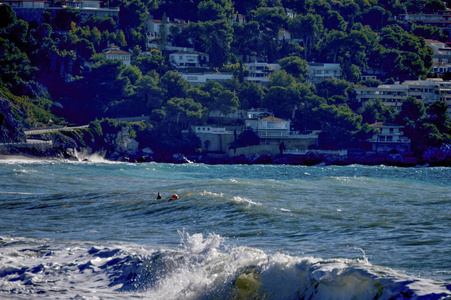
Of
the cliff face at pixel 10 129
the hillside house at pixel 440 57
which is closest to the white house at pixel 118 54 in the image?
the cliff face at pixel 10 129

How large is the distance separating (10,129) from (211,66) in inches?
1646

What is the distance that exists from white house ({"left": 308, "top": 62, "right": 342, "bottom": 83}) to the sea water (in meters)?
79.8

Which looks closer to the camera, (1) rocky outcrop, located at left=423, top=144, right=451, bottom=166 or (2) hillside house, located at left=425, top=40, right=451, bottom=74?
(1) rocky outcrop, located at left=423, top=144, right=451, bottom=166

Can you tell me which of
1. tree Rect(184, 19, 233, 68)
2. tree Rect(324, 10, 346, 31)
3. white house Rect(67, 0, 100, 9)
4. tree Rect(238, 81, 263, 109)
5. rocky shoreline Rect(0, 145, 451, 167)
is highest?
white house Rect(67, 0, 100, 9)

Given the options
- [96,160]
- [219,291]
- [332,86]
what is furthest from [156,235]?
[332,86]

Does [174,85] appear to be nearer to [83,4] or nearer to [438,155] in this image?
[83,4]

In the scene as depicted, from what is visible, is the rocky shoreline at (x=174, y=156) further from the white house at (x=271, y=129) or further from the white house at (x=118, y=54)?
the white house at (x=118, y=54)

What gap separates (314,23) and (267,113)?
25489 millimetres

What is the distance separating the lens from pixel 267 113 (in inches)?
4220

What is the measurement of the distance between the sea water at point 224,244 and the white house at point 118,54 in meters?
72.5

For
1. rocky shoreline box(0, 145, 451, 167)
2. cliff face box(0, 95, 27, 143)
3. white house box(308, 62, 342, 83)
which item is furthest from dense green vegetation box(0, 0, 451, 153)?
cliff face box(0, 95, 27, 143)

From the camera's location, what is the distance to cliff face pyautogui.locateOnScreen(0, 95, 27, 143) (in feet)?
275

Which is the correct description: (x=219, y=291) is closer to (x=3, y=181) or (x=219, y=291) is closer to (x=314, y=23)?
Result: (x=3, y=181)

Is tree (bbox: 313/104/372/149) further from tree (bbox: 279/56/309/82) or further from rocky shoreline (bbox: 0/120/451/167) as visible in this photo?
tree (bbox: 279/56/309/82)
